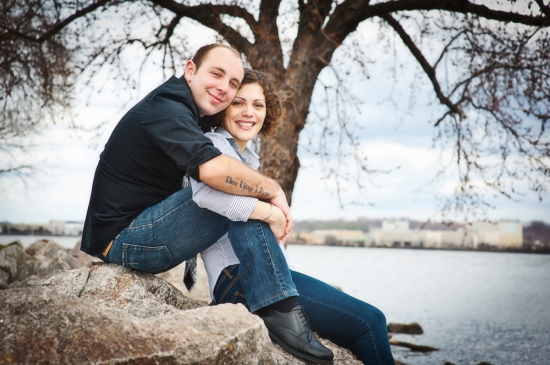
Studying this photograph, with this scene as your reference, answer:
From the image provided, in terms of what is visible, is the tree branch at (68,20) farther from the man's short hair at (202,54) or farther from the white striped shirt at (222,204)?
the white striped shirt at (222,204)

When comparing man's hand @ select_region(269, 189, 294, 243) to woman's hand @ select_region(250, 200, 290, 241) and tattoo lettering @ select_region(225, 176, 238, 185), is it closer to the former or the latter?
woman's hand @ select_region(250, 200, 290, 241)

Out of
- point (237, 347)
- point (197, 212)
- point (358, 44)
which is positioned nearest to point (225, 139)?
point (197, 212)

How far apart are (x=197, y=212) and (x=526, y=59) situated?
6.83 m

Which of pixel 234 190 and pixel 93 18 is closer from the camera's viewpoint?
pixel 234 190

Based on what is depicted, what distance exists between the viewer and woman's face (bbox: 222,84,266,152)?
3.38 meters

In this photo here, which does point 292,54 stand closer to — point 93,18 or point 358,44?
point 358,44

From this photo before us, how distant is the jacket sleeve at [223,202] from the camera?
2627 millimetres

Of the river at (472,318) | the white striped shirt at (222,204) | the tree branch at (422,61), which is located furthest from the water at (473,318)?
the white striped shirt at (222,204)

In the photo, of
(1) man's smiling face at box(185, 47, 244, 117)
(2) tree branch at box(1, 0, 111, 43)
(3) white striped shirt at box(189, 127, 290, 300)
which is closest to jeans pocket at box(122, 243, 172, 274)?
(3) white striped shirt at box(189, 127, 290, 300)

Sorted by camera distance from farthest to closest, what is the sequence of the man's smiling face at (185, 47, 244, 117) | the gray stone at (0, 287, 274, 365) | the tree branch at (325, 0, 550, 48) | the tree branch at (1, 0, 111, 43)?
the tree branch at (1, 0, 111, 43)
the tree branch at (325, 0, 550, 48)
the man's smiling face at (185, 47, 244, 117)
the gray stone at (0, 287, 274, 365)

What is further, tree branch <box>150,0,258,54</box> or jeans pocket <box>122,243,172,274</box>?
tree branch <box>150,0,258,54</box>

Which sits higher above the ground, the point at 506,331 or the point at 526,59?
the point at 526,59

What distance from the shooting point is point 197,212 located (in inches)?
110

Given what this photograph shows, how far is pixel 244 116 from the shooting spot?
3.38 metres
